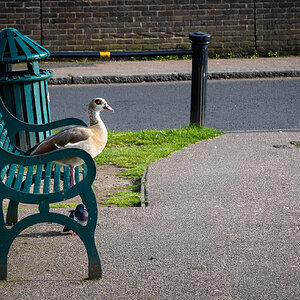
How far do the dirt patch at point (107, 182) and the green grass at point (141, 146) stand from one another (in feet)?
0.31

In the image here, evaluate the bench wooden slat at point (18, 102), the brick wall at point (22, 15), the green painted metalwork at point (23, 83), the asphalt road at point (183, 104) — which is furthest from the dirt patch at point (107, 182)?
the brick wall at point (22, 15)

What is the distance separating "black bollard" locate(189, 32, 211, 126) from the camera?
313 inches

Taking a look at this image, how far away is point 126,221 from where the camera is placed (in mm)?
5066

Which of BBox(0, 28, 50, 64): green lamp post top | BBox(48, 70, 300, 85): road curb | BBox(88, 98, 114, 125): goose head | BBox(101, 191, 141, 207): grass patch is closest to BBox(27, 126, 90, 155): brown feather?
BBox(88, 98, 114, 125): goose head

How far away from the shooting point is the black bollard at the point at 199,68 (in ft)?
26.1

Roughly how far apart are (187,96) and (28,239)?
23.6 ft

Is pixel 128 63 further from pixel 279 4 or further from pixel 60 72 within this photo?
pixel 279 4

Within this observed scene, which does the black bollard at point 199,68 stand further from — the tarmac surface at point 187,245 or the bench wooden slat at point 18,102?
the bench wooden slat at point 18,102

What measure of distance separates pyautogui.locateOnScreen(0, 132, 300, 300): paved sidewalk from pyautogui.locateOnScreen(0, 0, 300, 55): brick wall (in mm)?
9727

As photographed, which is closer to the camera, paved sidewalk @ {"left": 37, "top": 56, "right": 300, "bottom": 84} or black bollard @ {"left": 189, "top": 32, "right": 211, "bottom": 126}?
black bollard @ {"left": 189, "top": 32, "right": 211, "bottom": 126}

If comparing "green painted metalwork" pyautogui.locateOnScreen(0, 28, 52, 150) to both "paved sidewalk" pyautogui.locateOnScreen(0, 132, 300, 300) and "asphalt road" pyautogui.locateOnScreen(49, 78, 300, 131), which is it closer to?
"paved sidewalk" pyautogui.locateOnScreen(0, 132, 300, 300)

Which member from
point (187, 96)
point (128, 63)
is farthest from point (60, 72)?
point (187, 96)

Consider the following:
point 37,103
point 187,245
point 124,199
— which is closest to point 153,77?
point 37,103

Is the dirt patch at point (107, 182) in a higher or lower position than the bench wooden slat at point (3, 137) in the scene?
lower
